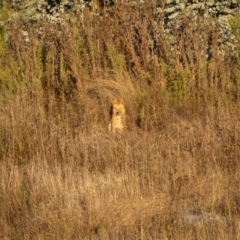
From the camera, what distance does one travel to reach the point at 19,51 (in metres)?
10.3

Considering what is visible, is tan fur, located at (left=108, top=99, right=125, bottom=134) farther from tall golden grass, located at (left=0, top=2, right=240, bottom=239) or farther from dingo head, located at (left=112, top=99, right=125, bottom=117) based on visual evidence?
tall golden grass, located at (left=0, top=2, right=240, bottom=239)

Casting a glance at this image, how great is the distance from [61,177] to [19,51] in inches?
140

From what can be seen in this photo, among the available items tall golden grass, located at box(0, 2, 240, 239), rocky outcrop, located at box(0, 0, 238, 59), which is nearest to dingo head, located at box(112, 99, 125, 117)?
tall golden grass, located at box(0, 2, 240, 239)

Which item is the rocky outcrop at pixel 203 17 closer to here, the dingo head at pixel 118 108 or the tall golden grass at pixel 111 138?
the tall golden grass at pixel 111 138

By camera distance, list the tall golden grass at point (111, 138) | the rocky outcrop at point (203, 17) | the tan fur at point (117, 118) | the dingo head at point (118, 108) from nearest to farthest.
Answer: the tall golden grass at point (111, 138)
the tan fur at point (117, 118)
the dingo head at point (118, 108)
the rocky outcrop at point (203, 17)

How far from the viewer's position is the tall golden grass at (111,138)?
642cm

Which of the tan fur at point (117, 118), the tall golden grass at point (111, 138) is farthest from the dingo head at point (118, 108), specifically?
the tall golden grass at point (111, 138)

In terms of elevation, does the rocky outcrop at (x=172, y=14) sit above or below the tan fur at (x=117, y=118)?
above

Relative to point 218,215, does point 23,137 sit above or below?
above

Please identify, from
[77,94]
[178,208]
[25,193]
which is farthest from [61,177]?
[77,94]

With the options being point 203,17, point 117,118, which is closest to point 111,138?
point 117,118

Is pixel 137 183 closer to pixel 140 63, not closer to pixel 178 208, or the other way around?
pixel 178 208

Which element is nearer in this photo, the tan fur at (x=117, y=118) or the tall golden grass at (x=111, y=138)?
the tall golden grass at (x=111, y=138)

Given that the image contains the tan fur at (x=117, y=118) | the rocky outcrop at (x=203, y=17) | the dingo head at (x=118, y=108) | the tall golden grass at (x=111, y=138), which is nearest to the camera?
the tall golden grass at (x=111, y=138)
